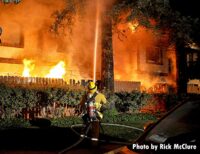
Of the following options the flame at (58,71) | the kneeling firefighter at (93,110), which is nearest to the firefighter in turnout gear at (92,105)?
the kneeling firefighter at (93,110)

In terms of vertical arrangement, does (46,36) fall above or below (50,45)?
above

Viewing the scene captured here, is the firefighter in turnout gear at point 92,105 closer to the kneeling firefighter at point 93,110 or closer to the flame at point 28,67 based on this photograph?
the kneeling firefighter at point 93,110

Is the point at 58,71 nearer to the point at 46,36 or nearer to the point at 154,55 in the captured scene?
the point at 46,36

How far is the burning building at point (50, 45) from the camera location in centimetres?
1912

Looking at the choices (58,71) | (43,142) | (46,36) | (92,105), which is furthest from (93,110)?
(46,36)

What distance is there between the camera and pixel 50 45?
20.6 m

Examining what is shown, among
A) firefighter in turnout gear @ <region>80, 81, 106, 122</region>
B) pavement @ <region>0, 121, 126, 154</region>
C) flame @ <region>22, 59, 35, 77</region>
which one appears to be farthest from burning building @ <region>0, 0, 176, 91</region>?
firefighter in turnout gear @ <region>80, 81, 106, 122</region>

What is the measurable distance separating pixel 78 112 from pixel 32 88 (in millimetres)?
2334

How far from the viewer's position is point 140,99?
17266 mm

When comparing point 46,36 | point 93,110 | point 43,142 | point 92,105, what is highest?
point 46,36

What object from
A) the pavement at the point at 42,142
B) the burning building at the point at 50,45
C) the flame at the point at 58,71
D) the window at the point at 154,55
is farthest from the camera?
the window at the point at 154,55

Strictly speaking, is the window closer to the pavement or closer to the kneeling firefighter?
the pavement

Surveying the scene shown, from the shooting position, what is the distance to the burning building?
19.1 m

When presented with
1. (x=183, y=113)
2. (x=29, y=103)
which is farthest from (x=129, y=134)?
(x=183, y=113)
